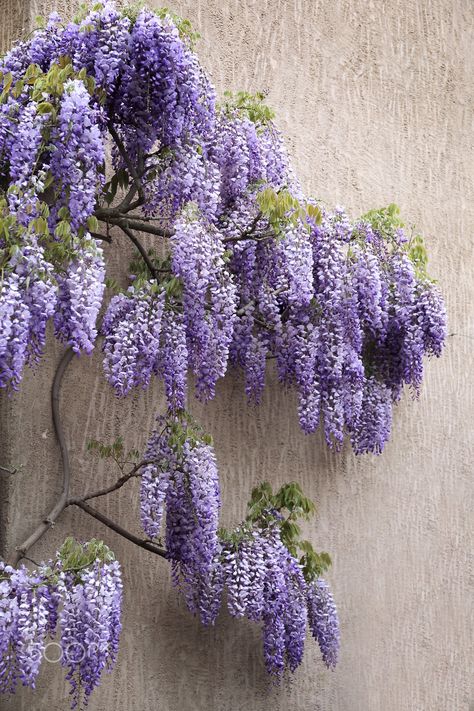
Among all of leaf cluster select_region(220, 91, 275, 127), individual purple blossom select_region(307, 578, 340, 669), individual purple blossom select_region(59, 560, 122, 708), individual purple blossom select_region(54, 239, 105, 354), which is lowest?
individual purple blossom select_region(59, 560, 122, 708)

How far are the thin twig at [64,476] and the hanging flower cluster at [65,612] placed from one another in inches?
9.9

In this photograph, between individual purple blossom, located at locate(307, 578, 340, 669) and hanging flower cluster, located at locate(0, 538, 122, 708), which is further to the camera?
individual purple blossom, located at locate(307, 578, 340, 669)

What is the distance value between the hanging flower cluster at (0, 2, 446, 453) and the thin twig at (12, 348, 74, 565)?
0.39 meters

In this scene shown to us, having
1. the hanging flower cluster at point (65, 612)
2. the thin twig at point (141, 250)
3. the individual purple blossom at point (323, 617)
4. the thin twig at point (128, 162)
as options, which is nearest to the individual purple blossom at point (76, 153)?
the thin twig at point (128, 162)

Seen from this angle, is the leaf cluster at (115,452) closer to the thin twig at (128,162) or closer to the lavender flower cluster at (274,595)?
the lavender flower cluster at (274,595)

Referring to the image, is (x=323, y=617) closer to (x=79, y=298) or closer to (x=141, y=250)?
(x=141, y=250)

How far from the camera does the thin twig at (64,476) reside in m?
2.99

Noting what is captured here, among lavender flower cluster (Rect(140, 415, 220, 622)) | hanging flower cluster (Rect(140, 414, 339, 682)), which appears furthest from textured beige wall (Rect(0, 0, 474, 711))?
lavender flower cluster (Rect(140, 415, 220, 622))

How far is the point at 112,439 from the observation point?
3334mm

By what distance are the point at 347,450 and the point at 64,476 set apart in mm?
1289

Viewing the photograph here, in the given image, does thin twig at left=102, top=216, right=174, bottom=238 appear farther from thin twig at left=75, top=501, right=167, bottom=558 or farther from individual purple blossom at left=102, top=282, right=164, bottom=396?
thin twig at left=75, top=501, right=167, bottom=558

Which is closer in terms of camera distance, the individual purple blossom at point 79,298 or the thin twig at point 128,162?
the individual purple blossom at point 79,298

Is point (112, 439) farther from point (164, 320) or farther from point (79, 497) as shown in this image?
point (164, 320)

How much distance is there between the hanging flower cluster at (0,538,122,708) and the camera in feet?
8.30
